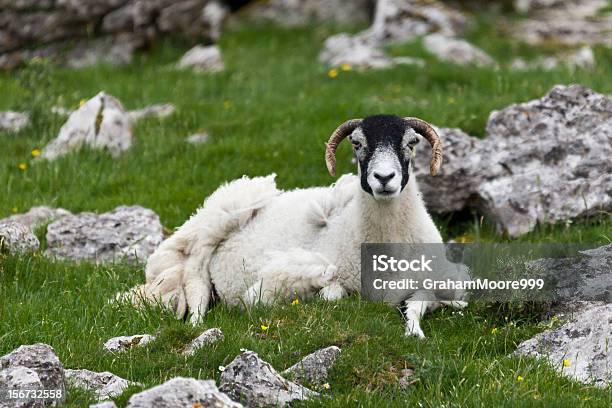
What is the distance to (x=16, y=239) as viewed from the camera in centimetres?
1055

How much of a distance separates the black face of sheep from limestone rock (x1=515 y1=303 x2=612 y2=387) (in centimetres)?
191

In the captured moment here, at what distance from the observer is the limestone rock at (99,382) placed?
686cm

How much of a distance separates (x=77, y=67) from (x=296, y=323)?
13060 millimetres

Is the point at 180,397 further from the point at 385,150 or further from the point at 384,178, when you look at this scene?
the point at 385,150

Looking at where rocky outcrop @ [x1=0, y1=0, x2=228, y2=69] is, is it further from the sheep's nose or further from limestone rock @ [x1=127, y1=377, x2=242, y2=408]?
limestone rock @ [x1=127, y1=377, x2=242, y2=408]

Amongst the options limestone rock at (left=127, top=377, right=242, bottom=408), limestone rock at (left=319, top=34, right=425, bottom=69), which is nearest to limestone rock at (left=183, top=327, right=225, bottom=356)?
limestone rock at (left=127, top=377, right=242, bottom=408)

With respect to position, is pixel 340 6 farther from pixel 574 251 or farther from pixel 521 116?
pixel 574 251

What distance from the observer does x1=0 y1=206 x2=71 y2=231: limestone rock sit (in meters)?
12.1

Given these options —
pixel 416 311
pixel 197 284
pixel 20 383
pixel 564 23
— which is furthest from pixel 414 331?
pixel 564 23

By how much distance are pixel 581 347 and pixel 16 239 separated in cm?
596

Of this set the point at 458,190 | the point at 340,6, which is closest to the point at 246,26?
the point at 340,6

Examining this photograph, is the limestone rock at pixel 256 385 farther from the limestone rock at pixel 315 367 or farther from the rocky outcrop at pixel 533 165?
the rocky outcrop at pixel 533 165

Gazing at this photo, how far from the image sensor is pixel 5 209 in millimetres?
12859

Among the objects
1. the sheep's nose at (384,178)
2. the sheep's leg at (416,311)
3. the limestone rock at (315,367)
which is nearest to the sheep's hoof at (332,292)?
the sheep's leg at (416,311)
